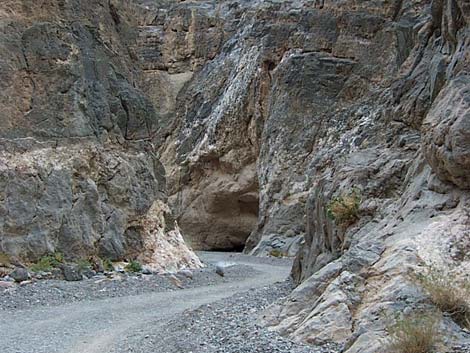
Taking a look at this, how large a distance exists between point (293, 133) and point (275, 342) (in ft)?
83.6

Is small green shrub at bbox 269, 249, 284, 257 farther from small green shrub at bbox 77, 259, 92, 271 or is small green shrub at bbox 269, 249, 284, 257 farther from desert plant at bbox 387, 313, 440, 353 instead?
desert plant at bbox 387, 313, 440, 353

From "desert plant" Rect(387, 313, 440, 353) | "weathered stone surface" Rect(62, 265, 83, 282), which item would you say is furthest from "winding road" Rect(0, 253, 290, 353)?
"desert plant" Rect(387, 313, 440, 353)

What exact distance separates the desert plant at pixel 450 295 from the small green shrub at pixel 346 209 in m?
4.54

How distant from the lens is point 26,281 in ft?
47.2

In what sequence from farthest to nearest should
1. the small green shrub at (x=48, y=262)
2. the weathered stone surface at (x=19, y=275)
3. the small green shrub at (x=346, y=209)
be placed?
the small green shrub at (x=48, y=262) < the weathered stone surface at (x=19, y=275) < the small green shrub at (x=346, y=209)

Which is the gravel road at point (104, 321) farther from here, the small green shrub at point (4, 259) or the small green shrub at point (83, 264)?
the small green shrub at point (4, 259)

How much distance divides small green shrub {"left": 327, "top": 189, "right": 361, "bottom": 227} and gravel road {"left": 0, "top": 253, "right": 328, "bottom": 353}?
6.63 ft

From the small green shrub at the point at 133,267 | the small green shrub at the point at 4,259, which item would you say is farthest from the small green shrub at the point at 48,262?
the small green shrub at the point at 133,267

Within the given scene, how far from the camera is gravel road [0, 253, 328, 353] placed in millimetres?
9227

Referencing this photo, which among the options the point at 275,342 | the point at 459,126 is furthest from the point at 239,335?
the point at 459,126

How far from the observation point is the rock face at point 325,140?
8.81 metres

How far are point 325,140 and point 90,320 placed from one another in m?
21.4

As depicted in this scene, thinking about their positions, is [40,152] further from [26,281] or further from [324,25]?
[324,25]

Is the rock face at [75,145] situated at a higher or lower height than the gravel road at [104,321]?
higher
